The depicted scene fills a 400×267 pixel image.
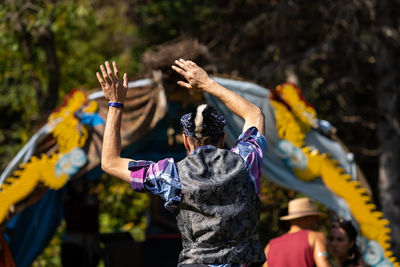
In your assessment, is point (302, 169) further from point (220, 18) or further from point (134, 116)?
point (220, 18)

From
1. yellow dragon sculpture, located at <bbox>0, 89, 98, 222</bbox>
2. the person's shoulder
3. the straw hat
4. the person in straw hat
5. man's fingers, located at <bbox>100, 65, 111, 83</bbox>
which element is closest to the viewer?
man's fingers, located at <bbox>100, 65, 111, 83</bbox>

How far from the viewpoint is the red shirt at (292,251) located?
15.7 ft

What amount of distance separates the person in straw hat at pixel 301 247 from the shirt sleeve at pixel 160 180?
231 cm

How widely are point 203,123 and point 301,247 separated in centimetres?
239

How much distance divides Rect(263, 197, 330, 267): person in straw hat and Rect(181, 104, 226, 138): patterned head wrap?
230 cm

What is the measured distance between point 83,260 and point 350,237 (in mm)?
3410

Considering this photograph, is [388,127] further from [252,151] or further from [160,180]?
[160,180]

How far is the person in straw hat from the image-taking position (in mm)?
4786

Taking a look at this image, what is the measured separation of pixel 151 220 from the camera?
8.53 m

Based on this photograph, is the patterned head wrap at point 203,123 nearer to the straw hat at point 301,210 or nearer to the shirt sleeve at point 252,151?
the shirt sleeve at point 252,151

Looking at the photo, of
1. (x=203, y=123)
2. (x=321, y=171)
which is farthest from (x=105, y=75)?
(x=321, y=171)

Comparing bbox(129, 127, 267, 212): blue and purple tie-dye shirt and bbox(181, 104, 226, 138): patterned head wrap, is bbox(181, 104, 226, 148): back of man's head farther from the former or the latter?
bbox(129, 127, 267, 212): blue and purple tie-dye shirt

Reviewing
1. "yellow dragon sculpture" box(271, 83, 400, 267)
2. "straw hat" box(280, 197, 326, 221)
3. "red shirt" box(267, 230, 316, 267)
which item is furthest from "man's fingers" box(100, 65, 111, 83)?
"yellow dragon sculpture" box(271, 83, 400, 267)

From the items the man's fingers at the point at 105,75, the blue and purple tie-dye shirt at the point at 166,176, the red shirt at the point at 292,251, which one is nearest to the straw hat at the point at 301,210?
the red shirt at the point at 292,251
